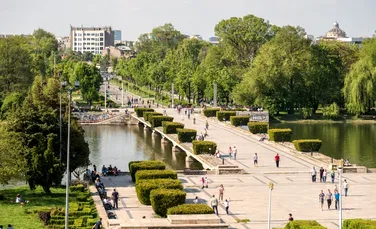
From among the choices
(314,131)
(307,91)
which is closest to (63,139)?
(314,131)

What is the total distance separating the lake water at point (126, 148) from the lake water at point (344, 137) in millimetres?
13929

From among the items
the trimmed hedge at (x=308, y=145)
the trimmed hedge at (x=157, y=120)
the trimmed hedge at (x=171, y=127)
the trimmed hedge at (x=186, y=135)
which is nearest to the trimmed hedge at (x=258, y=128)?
the trimmed hedge at (x=171, y=127)

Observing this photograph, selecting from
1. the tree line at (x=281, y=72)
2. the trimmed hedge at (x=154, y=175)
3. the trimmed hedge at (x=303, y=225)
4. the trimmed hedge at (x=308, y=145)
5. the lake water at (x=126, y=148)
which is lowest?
the lake water at (x=126, y=148)

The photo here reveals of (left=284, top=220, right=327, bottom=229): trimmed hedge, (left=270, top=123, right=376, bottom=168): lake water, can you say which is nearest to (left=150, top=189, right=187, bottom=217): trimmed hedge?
(left=284, top=220, right=327, bottom=229): trimmed hedge

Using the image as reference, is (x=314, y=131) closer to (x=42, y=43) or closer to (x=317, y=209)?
(x=317, y=209)

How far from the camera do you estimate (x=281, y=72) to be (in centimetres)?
10600

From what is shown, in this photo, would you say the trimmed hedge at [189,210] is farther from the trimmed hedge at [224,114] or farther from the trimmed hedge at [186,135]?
the trimmed hedge at [224,114]

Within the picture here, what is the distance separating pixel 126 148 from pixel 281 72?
35.4 meters

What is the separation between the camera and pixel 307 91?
107 meters

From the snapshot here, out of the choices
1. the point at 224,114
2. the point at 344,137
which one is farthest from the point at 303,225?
the point at 224,114

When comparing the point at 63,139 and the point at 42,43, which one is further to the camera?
the point at 42,43

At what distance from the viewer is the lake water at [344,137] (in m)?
69.0

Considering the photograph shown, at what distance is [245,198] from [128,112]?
210 feet

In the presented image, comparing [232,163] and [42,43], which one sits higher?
[42,43]
